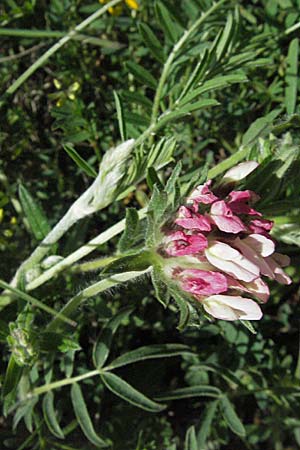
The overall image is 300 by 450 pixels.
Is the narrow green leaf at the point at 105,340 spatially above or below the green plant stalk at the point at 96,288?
below

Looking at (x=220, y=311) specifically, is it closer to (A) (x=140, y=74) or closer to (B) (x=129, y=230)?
(B) (x=129, y=230)

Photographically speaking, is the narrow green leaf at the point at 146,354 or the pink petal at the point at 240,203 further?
the narrow green leaf at the point at 146,354

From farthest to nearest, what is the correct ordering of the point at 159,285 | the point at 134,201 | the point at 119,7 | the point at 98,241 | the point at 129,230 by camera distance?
1. the point at 134,201
2. the point at 119,7
3. the point at 98,241
4. the point at 129,230
5. the point at 159,285

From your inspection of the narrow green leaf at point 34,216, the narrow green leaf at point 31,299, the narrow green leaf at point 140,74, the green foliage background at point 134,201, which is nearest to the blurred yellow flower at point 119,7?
the green foliage background at point 134,201

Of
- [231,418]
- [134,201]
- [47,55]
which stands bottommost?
[231,418]

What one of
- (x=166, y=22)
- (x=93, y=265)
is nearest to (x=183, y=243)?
(x=93, y=265)

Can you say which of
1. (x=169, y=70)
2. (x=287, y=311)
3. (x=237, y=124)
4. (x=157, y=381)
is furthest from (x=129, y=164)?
(x=287, y=311)

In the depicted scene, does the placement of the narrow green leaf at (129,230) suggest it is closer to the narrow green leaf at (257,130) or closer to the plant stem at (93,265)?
the plant stem at (93,265)

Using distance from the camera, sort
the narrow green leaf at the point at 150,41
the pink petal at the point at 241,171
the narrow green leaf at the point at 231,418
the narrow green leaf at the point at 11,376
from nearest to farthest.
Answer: the pink petal at the point at 241,171 < the narrow green leaf at the point at 11,376 < the narrow green leaf at the point at 150,41 < the narrow green leaf at the point at 231,418
